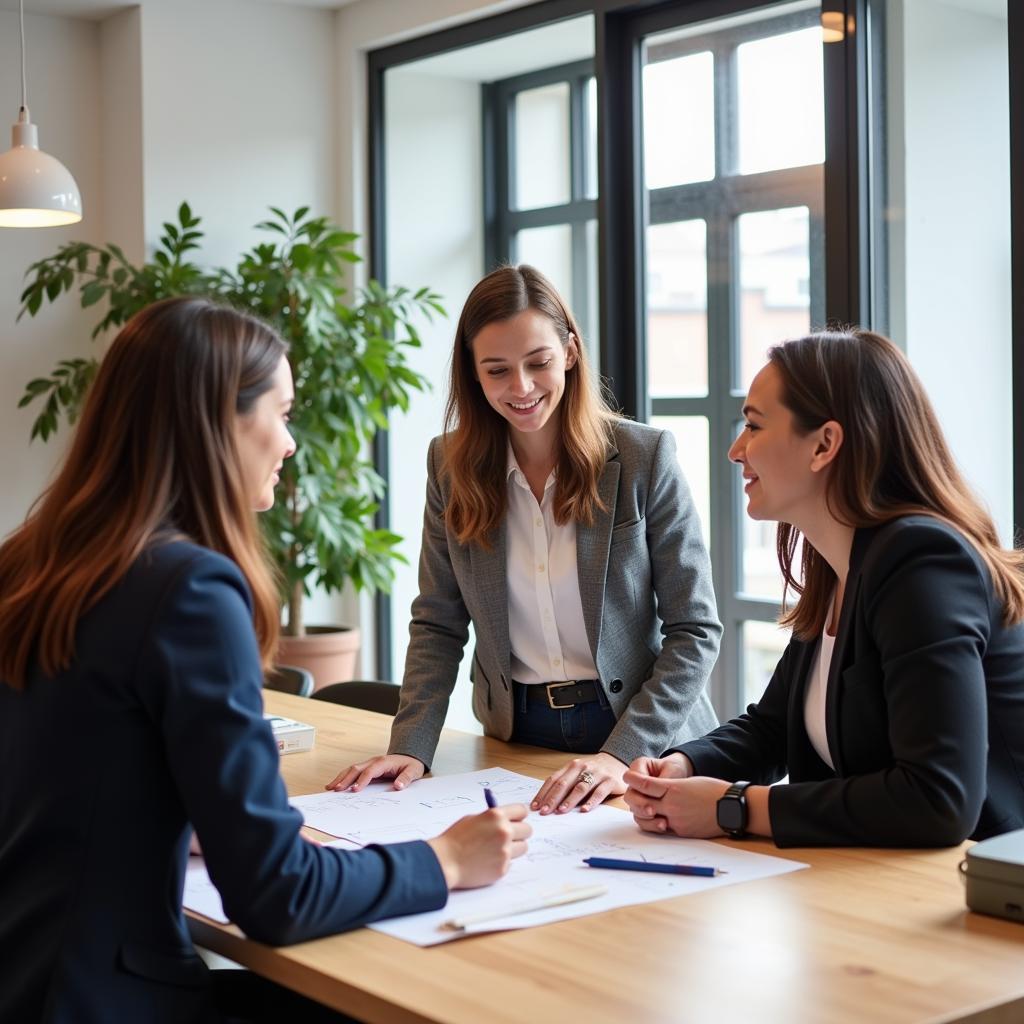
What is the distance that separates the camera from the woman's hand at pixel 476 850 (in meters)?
1.69

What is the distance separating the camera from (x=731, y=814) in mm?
1902

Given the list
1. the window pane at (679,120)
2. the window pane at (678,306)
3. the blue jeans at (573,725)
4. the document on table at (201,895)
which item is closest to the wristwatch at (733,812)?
the document on table at (201,895)

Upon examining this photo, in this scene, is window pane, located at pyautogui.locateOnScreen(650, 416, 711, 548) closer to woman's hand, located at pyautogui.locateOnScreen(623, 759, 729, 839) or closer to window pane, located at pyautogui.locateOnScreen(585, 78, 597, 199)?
window pane, located at pyautogui.locateOnScreen(585, 78, 597, 199)

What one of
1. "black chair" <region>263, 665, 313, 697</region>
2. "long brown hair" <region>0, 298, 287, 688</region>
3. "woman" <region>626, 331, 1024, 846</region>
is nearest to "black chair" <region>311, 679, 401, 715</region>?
"black chair" <region>263, 665, 313, 697</region>

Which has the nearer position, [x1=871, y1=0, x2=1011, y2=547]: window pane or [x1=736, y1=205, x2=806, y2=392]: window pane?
[x1=871, y1=0, x2=1011, y2=547]: window pane

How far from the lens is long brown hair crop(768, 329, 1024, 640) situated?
1.98m

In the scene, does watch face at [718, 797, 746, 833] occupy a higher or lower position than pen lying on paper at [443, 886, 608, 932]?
higher

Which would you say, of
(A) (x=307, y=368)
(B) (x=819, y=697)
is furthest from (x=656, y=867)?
(A) (x=307, y=368)


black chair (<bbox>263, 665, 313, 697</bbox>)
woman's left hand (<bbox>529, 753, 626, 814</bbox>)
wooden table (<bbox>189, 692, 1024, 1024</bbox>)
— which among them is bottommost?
black chair (<bbox>263, 665, 313, 697</bbox>)

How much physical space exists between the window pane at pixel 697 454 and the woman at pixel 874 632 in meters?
2.51

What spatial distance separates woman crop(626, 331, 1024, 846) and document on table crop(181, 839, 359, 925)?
595 mm

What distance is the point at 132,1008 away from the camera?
1.46 m

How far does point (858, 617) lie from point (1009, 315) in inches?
76.3

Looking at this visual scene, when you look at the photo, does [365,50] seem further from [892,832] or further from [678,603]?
[892,832]
